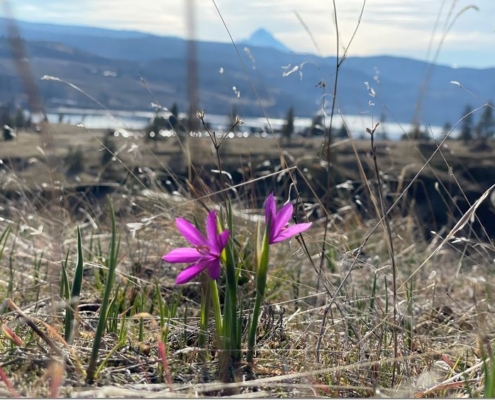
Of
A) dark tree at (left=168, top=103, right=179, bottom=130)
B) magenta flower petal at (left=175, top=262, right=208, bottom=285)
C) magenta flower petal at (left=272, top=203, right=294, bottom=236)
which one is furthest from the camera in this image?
dark tree at (left=168, top=103, right=179, bottom=130)

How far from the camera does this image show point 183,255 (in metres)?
1.48

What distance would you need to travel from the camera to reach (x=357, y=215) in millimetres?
4988

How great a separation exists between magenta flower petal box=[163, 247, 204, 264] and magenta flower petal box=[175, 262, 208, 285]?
0.02 metres

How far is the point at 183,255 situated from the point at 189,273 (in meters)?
0.04

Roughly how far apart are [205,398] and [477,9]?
1.87m

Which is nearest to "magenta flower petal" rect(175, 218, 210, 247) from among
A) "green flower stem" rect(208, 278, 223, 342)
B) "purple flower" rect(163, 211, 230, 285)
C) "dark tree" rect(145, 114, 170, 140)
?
"purple flower" rect(163, 211, 230, 285)

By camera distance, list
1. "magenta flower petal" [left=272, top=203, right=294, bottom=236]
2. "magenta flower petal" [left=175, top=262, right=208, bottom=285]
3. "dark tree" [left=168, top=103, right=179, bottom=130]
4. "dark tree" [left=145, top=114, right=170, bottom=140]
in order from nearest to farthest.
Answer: "magenta flower petal" [left=175, top=262, right=208, bottom=285], "magenta flower petal" [left=272, top=203, right=294, bottom=236], "dark tree" [left=168, top=103, right=179, bottom=130], "dark tree" [left=145, top=114, right=170, bottom=140]

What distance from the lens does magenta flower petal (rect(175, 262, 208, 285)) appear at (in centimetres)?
145

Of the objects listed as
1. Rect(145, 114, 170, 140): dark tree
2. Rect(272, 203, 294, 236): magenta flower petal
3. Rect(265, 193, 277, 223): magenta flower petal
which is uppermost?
Rect(265, 193, 277, 223): magenta flower petal

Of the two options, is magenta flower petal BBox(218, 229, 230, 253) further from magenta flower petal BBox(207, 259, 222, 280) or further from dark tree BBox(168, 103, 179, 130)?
dark tree BBox(168, 103, 179, 130)

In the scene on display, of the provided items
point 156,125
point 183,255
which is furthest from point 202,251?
point 156,125

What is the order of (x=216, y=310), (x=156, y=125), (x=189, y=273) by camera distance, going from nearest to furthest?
(x=189, y=273)
(x=216, y=310)
(x=156, y=125)

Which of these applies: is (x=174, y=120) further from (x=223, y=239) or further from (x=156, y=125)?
(x=223, y=239)

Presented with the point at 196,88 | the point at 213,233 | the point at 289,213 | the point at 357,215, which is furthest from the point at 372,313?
the point at 357,215
